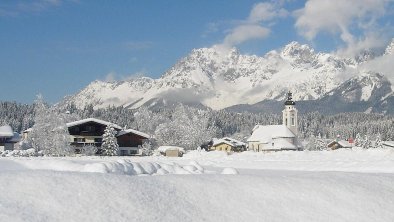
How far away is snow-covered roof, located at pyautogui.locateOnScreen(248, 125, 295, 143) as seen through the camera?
116 m

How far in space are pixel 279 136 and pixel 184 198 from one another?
105m

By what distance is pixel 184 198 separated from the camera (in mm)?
13414

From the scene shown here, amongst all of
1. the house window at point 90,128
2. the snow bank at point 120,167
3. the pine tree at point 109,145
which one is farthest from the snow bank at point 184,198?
the house window at point 90,128

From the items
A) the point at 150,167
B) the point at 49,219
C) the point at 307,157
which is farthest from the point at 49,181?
the point at 307,157

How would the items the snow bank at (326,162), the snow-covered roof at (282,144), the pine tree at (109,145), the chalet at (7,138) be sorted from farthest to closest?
the snow-covered roof at (282,144)
the chalet at (7,138)
the pine tree at (109,145)
the snow bank at (326,162)

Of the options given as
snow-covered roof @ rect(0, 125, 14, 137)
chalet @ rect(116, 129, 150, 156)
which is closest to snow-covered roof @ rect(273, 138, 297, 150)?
chalet @ rect(116, 129, 150, 156)

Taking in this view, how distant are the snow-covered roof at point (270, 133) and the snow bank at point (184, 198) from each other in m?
101

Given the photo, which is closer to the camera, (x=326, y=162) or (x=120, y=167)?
(x=120, y=167)

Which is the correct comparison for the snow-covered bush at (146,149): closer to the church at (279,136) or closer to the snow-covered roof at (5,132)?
the snow-covered roof at (5,132)

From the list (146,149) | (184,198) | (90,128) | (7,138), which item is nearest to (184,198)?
(184,198)

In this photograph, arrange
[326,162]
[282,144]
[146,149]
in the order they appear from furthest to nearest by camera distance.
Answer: [282,144], [146,149], [326,162]

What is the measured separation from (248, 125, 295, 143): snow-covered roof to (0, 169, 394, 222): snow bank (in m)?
101

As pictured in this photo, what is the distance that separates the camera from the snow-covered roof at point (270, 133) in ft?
382

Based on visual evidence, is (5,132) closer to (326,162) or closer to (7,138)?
(7,138)
